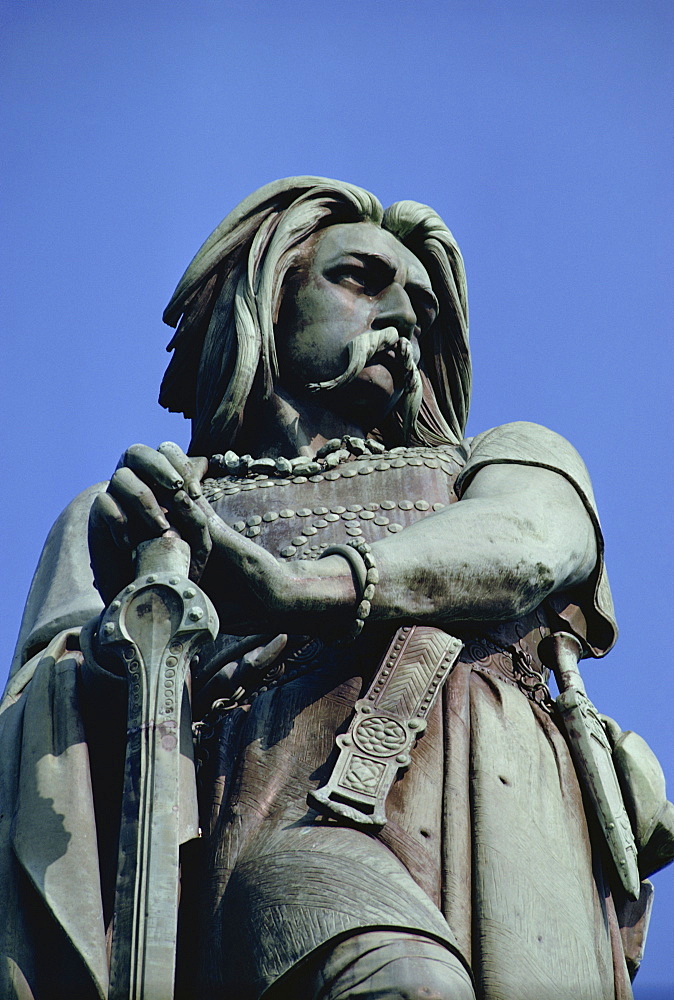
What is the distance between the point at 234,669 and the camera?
7793 mm

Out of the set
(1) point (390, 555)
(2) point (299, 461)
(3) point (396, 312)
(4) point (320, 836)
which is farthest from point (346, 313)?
(4) point (320, 836)

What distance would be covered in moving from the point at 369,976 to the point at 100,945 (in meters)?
1.03

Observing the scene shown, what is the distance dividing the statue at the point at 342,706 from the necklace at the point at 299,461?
2 centimetres

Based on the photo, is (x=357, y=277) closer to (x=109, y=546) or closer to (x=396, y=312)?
(x=396, y=312)

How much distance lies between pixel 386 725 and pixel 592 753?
1051 millimetres

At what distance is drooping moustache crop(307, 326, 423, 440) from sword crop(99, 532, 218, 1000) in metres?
2.10

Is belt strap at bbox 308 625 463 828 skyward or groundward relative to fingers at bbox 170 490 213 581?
groundward

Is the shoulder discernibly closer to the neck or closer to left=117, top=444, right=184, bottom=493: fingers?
the neck

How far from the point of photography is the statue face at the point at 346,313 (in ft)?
29.2

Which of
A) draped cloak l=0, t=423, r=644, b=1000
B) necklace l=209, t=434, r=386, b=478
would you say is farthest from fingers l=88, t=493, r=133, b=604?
necklace l=209, t=434, r=386, b=478

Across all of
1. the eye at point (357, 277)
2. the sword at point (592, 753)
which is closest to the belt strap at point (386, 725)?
the sword at point (592, 753)

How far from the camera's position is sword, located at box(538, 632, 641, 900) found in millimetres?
7602

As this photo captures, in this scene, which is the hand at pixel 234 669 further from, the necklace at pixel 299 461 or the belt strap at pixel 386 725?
the necklace at pixel 299 461

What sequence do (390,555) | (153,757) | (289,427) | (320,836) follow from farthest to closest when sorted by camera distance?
(289,427), (390,555), (320,836), (153,757)
